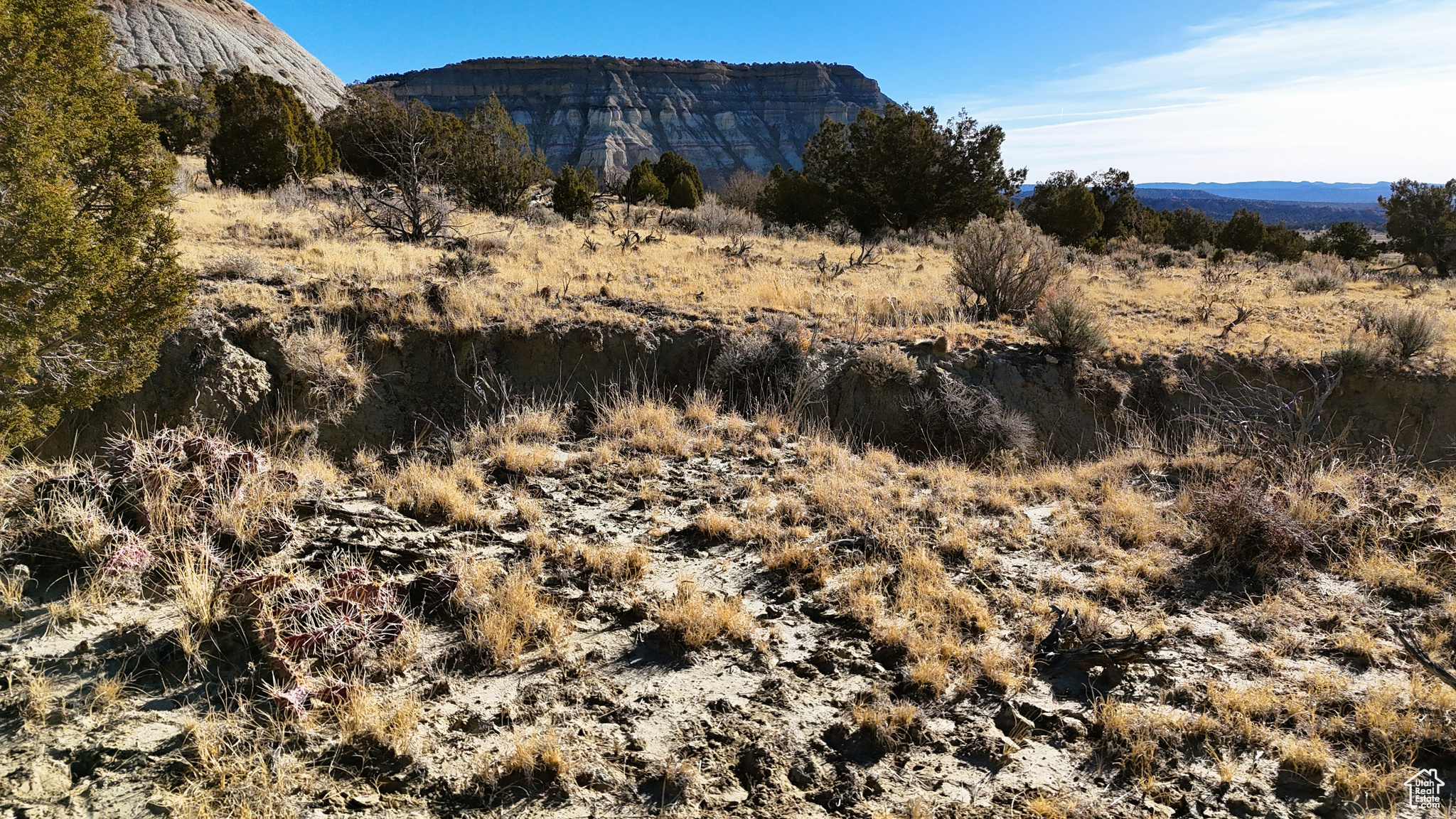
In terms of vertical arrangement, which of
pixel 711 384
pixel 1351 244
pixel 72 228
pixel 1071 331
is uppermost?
pixel 1351 244

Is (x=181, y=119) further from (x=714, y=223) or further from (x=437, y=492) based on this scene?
(x=437, y=492)

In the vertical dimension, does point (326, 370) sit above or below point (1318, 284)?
below

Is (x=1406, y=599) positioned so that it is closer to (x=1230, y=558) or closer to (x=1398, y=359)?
(x=1230, y=558)

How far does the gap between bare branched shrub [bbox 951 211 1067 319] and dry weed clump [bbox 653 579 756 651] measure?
24.8 ft

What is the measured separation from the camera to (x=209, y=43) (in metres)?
59.3

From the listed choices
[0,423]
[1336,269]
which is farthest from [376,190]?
[1336,269]

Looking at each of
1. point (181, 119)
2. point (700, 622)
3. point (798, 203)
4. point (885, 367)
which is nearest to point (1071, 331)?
point (885, 367)

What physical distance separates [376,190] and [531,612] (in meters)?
12.8

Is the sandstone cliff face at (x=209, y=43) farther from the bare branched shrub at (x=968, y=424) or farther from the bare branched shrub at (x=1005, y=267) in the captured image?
the bare branched shrub at (x=968, y=424)

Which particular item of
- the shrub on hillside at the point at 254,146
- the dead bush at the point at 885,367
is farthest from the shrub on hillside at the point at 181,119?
the dead bush at the point at 885,367

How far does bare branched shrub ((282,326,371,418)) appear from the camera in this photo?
7098mm

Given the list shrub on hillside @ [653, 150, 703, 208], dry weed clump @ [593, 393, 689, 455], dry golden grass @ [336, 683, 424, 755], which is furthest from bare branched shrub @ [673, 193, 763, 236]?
dry golden grass @ [336, 683, 424, 755]

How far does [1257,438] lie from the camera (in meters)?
6.38

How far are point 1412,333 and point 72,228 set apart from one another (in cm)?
1270
